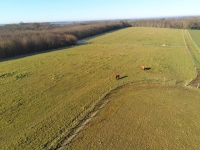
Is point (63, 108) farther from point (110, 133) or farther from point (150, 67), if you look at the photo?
point (150, 67)

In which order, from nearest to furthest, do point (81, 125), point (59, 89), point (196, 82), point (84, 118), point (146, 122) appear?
point (81, 125) < point (146, 122) < point (84, 118) < point (59, 89) < point (196, 82)

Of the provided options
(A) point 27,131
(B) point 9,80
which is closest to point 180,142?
(A) point 27,131

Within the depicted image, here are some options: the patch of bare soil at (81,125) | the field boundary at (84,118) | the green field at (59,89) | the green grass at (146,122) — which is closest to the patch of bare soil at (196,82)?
the green field at (59,89)

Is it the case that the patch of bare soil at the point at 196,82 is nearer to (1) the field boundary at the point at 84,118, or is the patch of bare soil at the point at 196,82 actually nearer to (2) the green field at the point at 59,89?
(2) the green field at the point at 59,89

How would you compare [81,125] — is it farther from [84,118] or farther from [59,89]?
[59,89]

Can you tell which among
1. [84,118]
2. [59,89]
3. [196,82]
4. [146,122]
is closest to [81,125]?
[84,118]
